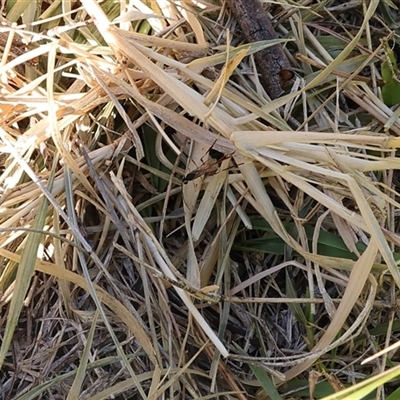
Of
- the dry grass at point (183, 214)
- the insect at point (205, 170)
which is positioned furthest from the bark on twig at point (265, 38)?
the insect at point (205, 170)

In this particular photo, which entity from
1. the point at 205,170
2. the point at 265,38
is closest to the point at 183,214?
the point at 205,170

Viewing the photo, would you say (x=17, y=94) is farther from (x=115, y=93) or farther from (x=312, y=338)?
(x=312, y=338)

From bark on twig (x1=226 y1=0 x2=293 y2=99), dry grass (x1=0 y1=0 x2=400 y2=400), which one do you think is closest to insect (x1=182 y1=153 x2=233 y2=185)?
dry grass (x1=0 y1=0 x2=400 y2=400)

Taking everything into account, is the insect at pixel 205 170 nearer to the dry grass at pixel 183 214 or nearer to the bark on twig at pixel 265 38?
the dry grass at pixel 183 214

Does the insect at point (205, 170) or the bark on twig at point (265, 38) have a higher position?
the bark on twig at point (265, 38)

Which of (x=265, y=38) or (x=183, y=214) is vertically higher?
(x=265, y=38)

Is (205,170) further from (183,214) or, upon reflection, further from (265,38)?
(265,38)
